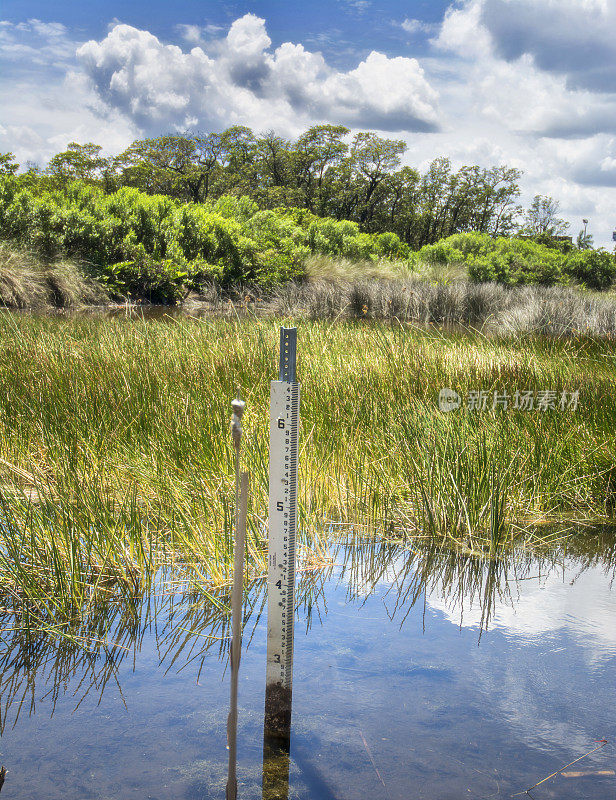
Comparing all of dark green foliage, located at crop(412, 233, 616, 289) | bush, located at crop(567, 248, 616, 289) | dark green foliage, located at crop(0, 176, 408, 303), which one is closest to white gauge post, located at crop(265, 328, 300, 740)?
dark green foliage, located at crop(0, 176, 408, 303)

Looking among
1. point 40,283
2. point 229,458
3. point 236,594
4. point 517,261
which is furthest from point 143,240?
point 236,594

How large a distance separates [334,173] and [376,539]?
3387 cm

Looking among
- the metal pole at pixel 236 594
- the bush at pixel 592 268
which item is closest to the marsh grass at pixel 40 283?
the metal pole at pixel 236 594

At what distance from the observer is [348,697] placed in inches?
87.2

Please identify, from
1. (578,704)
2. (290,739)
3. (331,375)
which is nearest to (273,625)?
(290,739)

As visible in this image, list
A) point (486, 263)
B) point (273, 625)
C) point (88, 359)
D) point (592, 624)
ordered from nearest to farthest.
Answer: point (273, 625), point (592, 624), point (88, 359), point (486, 263)

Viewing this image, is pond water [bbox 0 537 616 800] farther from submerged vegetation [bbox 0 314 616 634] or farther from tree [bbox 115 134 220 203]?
tree [bbox 115 134 220 203]

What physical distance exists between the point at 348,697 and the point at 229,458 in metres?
1.90

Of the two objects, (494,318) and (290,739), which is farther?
(494,318)

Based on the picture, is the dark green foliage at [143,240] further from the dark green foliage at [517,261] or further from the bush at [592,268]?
the bush at [592,268]

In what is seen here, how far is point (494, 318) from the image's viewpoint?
13.4 m

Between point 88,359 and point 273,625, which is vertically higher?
point 88,359

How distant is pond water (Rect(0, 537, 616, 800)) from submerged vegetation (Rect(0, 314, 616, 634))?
304 millimetres

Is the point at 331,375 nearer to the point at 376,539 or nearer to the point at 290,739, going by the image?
the point at 376,539
